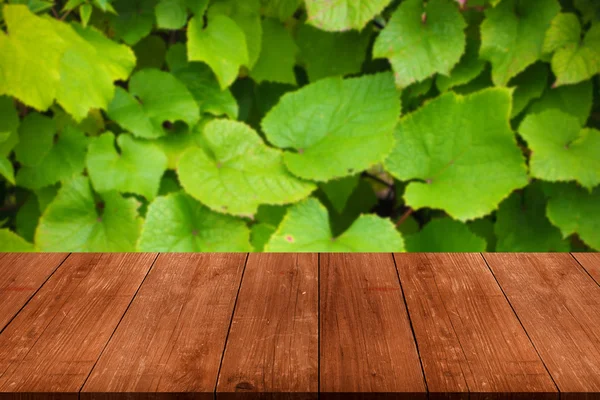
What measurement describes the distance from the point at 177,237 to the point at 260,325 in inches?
23.1

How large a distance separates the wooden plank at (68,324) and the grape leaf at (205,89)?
513mm

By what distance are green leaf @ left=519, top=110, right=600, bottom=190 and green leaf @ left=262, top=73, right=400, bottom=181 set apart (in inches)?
10.7

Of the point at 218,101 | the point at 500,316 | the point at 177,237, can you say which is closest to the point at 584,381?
the point at 500,316

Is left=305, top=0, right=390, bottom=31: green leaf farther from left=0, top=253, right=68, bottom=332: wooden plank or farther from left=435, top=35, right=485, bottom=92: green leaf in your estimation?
left=0, top=253, right=68, bottom=332: wooden plank

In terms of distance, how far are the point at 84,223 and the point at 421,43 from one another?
745 millimetres

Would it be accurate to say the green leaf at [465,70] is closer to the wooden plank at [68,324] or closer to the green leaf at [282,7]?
the green leaf at [282,7]

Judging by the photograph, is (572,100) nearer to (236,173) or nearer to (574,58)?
(574,58)

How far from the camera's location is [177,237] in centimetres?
129

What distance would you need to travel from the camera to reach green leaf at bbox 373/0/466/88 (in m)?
1.25

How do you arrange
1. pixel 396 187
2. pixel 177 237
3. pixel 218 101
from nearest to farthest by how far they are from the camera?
1. pixel 177 237
2. pixel 218 101
3. pixel 396 187

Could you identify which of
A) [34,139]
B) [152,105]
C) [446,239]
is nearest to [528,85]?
[446,239]

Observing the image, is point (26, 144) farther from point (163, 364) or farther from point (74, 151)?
point (163, 364)

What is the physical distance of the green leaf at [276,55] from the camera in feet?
4.58

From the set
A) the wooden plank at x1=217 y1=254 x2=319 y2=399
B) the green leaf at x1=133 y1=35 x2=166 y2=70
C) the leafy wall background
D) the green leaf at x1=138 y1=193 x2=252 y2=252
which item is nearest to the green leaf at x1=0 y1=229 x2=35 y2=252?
the leafy wall background
